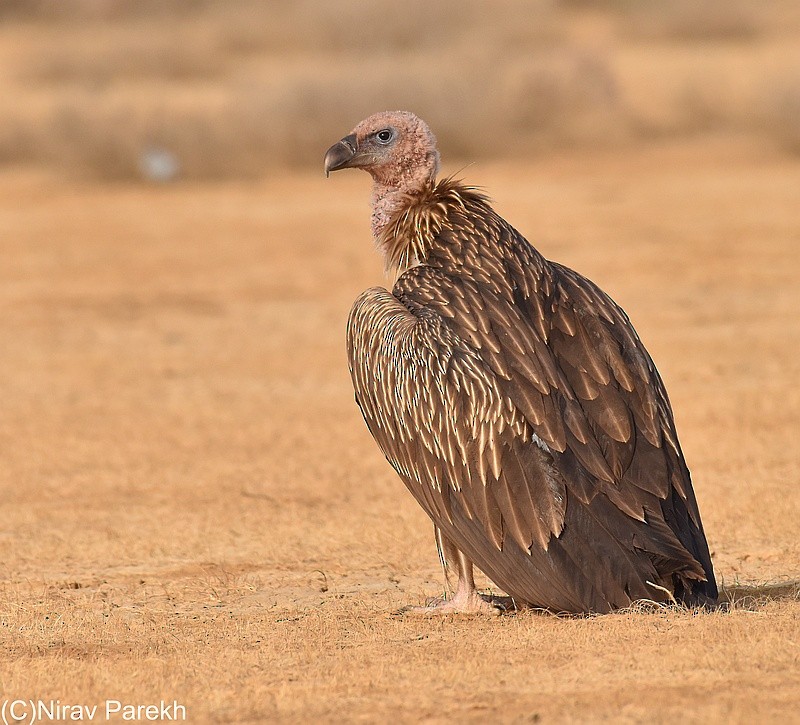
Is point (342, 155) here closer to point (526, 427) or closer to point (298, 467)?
point (526, 427)

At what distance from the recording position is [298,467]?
10297 millimetres

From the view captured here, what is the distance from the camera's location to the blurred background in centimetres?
2691

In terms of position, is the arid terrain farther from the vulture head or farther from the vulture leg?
the vulture head

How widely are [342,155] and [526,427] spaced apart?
216 cm

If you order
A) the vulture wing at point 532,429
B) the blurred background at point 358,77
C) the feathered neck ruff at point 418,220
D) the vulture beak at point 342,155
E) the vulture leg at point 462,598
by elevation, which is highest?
the blurred background at point 358,77

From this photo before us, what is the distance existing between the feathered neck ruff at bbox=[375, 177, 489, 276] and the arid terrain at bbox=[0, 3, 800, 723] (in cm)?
158

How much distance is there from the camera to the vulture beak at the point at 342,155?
770 cm

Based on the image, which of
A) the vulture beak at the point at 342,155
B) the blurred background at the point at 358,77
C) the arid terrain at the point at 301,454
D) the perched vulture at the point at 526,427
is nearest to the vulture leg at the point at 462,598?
the perched vulture at the point at 526,427

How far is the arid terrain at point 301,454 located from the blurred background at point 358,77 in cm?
111

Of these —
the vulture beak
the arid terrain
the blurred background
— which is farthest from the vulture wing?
the blurred background

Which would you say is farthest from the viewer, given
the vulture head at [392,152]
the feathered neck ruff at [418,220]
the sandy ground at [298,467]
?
the vulture head at [392,152]

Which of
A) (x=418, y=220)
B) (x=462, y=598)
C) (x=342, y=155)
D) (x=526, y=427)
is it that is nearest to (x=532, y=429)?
(x=526, y=427)

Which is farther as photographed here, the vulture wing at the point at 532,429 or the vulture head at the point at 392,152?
the vulture head at the point at 392,152

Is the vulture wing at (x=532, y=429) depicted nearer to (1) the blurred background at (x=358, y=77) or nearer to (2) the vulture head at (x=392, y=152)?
(2) the vulture head at (x=392, y=152)
